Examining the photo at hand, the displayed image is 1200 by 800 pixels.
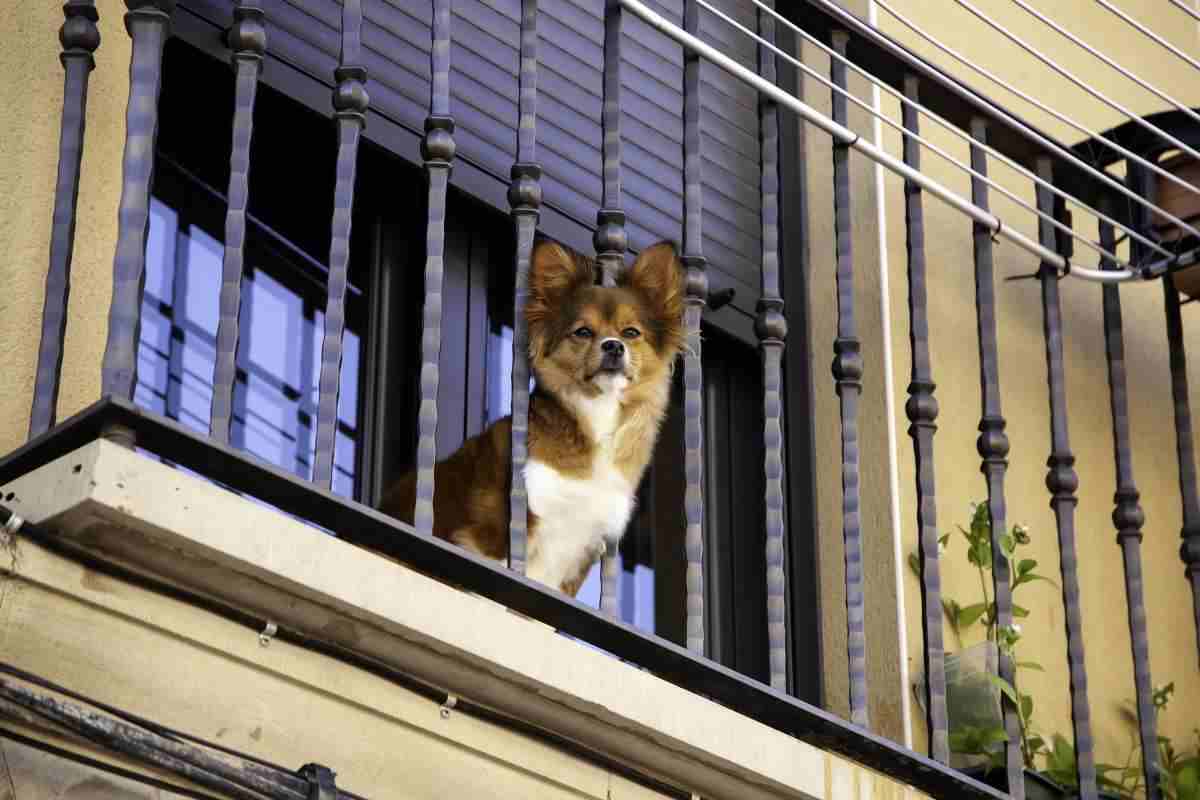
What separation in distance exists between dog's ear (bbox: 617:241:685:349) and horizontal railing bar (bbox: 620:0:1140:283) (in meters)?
0.50

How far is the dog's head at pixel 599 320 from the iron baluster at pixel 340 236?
3.70ft

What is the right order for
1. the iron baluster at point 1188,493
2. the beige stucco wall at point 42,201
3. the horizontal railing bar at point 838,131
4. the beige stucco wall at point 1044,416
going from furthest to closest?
the beige stucco wall at point 1044,416 < the iron baluster at point 1188,493 < the horizontal railing bar at point 838,131 < the beige stucco wall at point 42,201

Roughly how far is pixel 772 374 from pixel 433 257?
670mm

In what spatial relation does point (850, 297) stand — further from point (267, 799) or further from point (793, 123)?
point (267, 799)

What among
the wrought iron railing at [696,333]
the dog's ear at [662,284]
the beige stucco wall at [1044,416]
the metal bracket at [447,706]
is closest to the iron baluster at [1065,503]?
the wrought iron railing at [696,333]

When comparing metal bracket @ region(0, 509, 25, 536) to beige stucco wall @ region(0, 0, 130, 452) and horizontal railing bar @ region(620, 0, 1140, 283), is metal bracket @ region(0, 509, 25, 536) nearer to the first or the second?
beige stucco wall @ region(0, 0, 130, 452)

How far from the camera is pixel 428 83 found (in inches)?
160

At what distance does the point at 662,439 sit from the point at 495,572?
1.95 meters

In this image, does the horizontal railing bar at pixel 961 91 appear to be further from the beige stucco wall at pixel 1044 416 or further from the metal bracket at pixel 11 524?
the metal bracket at pixel 11 524

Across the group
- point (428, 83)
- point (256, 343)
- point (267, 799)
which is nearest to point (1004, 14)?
point (428, 83)

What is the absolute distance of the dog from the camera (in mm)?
3863

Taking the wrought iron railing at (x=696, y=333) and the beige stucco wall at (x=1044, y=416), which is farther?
the beige stucco wall at (x=1044, y=416)

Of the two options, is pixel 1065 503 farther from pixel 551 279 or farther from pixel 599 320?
pixel 551 279

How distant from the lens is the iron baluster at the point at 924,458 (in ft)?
11.1
